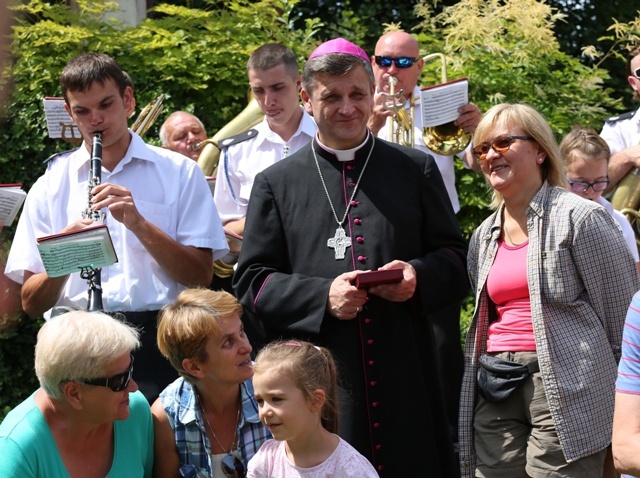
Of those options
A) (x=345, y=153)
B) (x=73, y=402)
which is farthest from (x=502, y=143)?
(x=73, y=402)

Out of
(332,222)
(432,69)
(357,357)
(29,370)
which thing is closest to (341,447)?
(357,357)

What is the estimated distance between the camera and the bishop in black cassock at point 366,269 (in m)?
4.14

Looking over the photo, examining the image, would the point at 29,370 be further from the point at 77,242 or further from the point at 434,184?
the point at 434,184

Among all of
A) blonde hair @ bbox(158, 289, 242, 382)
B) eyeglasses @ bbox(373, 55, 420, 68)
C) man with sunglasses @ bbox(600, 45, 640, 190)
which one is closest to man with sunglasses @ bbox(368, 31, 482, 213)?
eyeglasses @ bbox(373, 55, 420, 68)

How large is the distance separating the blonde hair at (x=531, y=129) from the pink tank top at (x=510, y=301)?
0.34m

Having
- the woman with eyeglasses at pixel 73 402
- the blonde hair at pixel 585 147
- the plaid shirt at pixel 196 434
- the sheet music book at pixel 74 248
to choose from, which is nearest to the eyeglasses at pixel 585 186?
the blonde hair at pixel 585 147

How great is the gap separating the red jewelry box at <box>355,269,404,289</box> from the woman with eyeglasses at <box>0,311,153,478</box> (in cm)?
84

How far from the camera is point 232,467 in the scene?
158 inches

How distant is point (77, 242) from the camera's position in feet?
13.5

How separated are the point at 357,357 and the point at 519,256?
0.76 metres

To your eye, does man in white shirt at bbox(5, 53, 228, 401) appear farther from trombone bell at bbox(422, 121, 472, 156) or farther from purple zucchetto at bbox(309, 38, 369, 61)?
trombone bell at bbox(422, 121, 472, 156)

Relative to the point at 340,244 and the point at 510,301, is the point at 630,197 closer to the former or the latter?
the point at 510,301

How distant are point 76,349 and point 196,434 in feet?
2.13

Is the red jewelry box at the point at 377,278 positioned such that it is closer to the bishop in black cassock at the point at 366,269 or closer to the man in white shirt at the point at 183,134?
the bishop in black cassock at the point at 366,269
